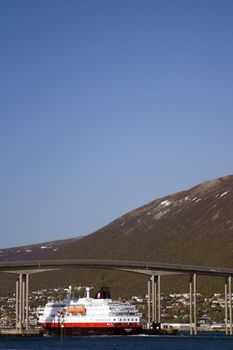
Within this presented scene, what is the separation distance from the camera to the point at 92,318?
142500 millimetres

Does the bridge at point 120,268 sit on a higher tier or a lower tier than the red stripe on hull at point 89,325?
higher

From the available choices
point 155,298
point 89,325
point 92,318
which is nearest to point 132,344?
point 155,298

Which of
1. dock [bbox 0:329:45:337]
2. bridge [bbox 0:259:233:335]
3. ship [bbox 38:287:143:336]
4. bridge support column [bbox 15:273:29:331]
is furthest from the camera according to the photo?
ship [bbox 38:287:143:336]

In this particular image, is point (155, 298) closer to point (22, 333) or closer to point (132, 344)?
point (22, 333)

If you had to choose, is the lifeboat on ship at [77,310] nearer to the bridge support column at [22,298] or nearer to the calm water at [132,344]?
the bridge support column at [22,298]

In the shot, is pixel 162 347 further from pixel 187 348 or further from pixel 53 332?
pixel 53 332

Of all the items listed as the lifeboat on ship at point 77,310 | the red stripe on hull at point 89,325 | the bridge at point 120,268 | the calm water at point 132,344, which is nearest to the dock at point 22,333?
the bridge at point 120,268

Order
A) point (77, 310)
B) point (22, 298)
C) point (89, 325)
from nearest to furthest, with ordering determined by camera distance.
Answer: point (22, 298), point (89, 325), point (77, 310)

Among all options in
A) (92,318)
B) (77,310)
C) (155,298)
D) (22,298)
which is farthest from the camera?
(77,310)

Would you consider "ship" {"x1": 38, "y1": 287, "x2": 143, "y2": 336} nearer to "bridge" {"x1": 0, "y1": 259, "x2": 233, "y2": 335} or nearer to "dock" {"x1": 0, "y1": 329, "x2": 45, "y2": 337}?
"dock" {"x1": 0, "y1": 329, "x2": 45, "y2": 337}

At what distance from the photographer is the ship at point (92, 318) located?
14012cm

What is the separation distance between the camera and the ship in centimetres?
14012

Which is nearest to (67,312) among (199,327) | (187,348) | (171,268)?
(171,268)

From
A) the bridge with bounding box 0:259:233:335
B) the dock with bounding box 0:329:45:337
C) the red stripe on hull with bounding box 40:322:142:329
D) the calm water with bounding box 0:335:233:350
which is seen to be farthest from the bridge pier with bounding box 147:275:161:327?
the dock with bounding box 0:329:45:337
